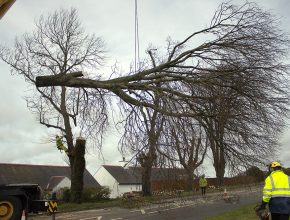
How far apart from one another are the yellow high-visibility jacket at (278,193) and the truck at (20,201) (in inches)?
230

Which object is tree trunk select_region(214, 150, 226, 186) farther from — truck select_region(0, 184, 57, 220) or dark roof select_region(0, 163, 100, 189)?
dark roof select_region(0, 163, 100, 189)

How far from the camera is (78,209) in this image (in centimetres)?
2355

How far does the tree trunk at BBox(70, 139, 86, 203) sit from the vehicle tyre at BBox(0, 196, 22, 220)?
57.1 ft

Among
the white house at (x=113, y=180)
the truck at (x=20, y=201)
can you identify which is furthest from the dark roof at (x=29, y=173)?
Answer: the truck at (x=20, y=201)

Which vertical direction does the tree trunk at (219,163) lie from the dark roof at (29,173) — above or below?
below

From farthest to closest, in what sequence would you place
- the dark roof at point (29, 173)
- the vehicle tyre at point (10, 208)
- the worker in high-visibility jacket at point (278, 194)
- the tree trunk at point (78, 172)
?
the dark roof at point (29, 173), the tree trunk at point (78, 172), the vehicle tyre at point (10, 208), the worker in high-visibility jacket at point (278, 194)

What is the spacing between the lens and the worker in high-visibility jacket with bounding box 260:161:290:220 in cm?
821

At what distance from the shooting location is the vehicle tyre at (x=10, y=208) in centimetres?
1055

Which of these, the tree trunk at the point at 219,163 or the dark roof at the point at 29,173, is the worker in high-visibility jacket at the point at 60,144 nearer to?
the tree trunk at the point at 219,163

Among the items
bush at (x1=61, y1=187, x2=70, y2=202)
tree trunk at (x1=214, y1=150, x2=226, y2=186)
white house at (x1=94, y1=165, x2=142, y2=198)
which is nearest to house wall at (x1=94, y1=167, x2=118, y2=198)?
white house at (x1=94, y1=165, x2=142, y2=198)

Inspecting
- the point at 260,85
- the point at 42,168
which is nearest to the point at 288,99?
the point at 260,85

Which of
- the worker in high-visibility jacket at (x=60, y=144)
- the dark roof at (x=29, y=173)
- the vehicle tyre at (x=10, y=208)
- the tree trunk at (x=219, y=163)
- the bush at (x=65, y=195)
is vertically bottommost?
the vehicle tyre at (x=10, y=208)

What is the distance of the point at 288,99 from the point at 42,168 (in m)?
46.5

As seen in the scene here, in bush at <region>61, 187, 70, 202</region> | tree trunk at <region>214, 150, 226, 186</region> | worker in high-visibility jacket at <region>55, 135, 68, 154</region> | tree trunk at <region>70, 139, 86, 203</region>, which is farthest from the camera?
worker in high-visibility jacket at <region>55, 135, 68, 154</region>
